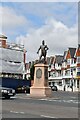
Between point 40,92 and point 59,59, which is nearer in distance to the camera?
point 40,92

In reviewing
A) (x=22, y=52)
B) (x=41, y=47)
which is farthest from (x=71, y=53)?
(x=41, y=47)

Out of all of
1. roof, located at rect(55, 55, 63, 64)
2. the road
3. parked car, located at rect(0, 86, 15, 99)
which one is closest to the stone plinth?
parked car, located at rect(0, 86, 15, 99)

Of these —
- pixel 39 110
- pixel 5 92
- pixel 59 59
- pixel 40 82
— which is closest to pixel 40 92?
pixel 40 82

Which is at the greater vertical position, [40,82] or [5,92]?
[40,82]

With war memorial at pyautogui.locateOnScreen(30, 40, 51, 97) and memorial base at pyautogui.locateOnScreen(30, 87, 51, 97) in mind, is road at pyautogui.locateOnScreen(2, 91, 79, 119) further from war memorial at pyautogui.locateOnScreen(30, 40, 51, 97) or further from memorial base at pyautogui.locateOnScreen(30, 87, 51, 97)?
war memorial at pyautogui.locateOnScreen(30, 40, 51, 97)

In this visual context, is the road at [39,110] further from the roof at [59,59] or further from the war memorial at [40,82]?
the roof at [59,59]

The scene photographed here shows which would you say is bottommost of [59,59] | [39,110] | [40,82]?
[39,110]

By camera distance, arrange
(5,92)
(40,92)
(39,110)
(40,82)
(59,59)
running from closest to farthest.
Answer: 1. (39,110)
2. (5,92)
3. (40,92)
4. (40,82)
5. (59,59)

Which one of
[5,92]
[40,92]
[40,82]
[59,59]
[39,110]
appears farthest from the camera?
[59,59]

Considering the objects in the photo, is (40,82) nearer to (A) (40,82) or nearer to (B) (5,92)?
(A) (40,82)

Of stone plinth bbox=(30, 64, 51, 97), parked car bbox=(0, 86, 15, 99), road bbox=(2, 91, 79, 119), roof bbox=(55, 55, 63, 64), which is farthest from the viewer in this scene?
roof bbox=(55, 55, 63, 64)

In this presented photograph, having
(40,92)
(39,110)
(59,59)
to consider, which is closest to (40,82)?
(40,92)

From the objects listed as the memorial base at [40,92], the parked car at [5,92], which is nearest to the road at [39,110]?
the parked car at [5,92]

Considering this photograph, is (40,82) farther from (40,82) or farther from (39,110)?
(39,110)
